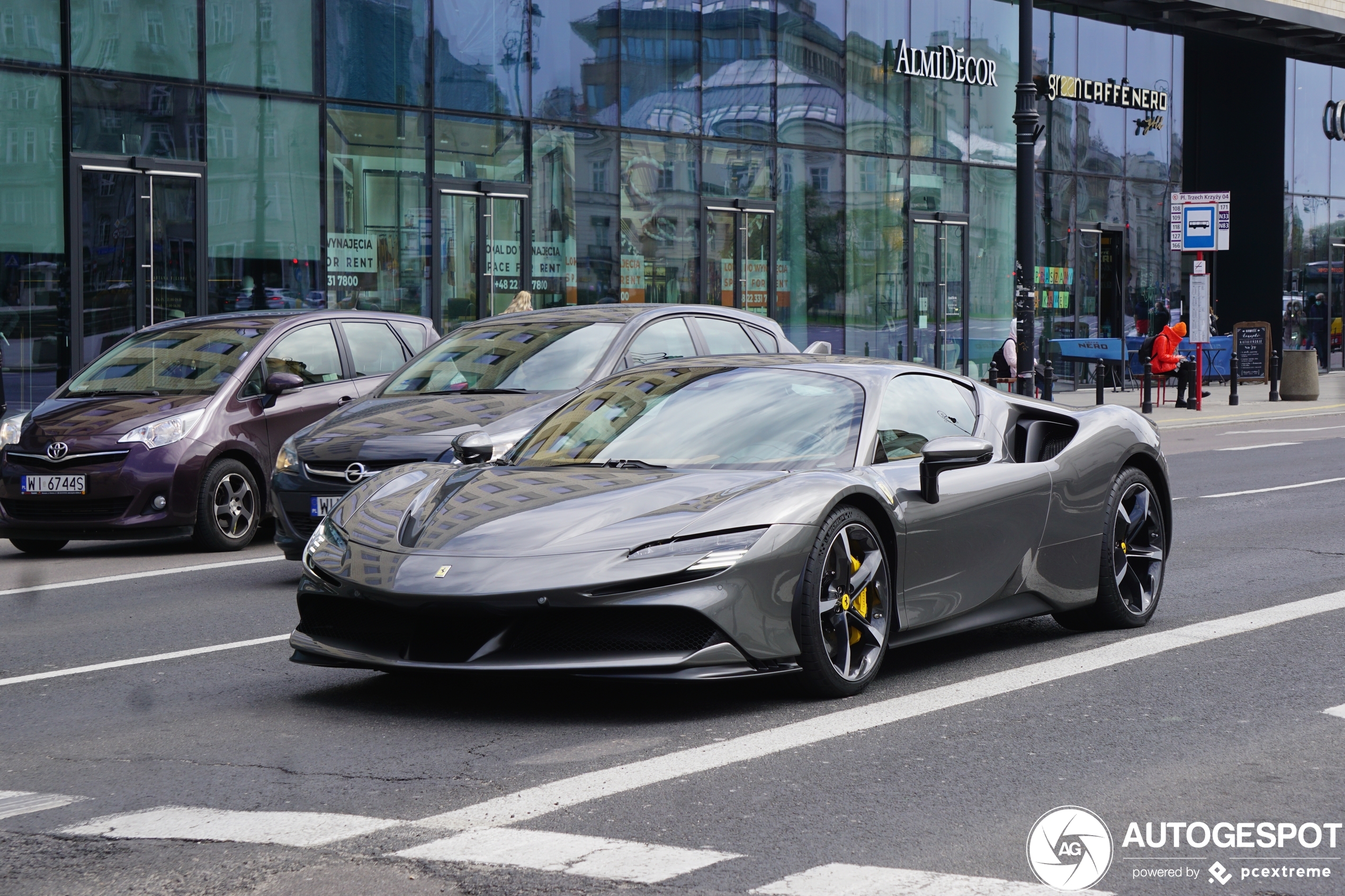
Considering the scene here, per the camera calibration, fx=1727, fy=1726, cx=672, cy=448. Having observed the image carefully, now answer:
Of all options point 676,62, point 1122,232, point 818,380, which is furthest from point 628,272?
point 818,380

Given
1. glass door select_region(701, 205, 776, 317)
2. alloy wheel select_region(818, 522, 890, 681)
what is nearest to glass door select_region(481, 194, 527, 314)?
glass door select_region(701, 205, 776, 317)

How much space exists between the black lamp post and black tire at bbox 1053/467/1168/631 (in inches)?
551

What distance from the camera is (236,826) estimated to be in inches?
181

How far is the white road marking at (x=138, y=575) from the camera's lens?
33.3 ft

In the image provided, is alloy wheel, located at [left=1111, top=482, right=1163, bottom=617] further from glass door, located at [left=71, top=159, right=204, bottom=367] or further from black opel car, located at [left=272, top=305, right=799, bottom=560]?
glass door, located at [left=71, top=159, right=204, bottom=367]

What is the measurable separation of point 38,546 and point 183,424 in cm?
172

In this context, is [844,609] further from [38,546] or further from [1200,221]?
[1200,221]

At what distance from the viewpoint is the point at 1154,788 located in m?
5.00

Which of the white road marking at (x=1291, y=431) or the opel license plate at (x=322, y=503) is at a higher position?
the opel license plate at (x=322, y=503)

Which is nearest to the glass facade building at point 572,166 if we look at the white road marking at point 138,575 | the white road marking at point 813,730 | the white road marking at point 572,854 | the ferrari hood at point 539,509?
the white road marking at point 138,575

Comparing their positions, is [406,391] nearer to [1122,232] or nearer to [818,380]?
[818,380]

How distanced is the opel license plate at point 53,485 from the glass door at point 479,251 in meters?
12.9

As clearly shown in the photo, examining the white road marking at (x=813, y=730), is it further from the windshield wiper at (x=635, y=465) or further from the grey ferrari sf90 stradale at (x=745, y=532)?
the windshield wiper at (x=635, y=465)

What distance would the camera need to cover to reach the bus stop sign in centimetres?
3070
